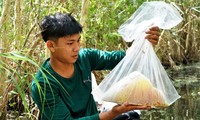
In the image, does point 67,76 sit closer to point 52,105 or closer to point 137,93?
point 52,105

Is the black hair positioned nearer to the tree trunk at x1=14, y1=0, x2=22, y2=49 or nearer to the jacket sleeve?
the jacket sleeve

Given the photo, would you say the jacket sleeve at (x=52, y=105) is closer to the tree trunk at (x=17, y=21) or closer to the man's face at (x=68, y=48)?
the man's face at (x=68, y=48)

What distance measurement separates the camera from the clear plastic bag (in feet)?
8.34

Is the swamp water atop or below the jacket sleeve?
below

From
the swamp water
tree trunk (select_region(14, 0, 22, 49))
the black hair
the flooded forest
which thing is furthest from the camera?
the swamp water

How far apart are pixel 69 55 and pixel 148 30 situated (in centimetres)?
45

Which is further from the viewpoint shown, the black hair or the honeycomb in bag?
the black hair

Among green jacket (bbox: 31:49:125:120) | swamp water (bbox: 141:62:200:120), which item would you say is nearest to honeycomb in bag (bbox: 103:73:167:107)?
green jacket (bbox: 31:49:125:120)

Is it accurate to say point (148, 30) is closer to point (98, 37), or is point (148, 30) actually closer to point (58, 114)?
point (58, 114)

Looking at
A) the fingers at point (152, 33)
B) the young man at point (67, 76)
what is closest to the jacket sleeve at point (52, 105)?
the young man at point (67, 76)

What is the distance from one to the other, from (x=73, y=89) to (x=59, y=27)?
1.14 ft

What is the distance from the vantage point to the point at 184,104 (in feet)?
19.8

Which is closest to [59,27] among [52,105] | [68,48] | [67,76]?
[68,48]

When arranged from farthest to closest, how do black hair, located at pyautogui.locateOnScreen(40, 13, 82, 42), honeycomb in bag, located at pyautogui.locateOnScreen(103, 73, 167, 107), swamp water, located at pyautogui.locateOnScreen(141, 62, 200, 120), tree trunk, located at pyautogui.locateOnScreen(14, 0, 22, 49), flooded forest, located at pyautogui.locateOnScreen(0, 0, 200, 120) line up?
swamp water, located at pyautogui.locateOnScreen(141, 62, 200, 120) < tree trunk, located at pyautogui.locateOnScreen(14, 0, 22, 49) < flooded forest, located at pyautogui.locateOnScreen(0, 0, 200, 120) < black hair, located at pyautogui.locateOnScreen(40, 13, 82, 42) < honeycomb in bag, located at pyautogui.locateOnScreen(103, 73, 167, 107)
